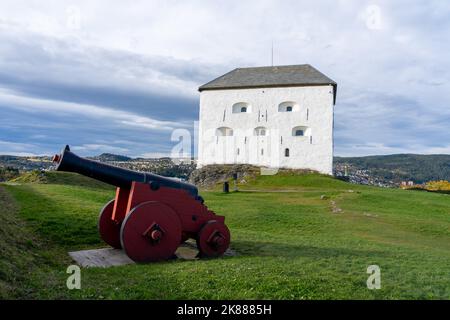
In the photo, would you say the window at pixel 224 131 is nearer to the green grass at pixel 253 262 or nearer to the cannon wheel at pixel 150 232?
the green grass at pixel 253 262

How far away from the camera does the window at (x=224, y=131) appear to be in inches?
1363

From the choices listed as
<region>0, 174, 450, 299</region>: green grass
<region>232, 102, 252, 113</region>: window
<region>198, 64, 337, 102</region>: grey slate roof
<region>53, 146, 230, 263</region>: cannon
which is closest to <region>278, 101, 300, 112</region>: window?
<region>198, 64, 337, 102</region>: grey slate roof

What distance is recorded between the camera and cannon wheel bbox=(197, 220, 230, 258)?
6887 mm

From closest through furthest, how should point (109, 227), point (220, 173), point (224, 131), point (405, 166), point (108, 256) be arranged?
point (108, 256) → point (109, 227) → point (220, 173) → point (224, 131) → point (405, 166)

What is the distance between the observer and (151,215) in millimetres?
6270

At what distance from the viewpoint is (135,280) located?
5062mm

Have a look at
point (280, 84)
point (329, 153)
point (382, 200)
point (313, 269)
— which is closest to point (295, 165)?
point (329, 153)

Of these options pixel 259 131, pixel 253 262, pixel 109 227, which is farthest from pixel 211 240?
pixel 259 131

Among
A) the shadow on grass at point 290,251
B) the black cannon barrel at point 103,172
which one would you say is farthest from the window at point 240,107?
the black cannon barrel at point 103,172

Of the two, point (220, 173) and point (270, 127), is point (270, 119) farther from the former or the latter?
point (220, 173)

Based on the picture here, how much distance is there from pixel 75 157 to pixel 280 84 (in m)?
28.2

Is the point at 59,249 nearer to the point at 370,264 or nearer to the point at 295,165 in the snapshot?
the point at 370,264

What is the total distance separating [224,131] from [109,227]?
27.8 meters

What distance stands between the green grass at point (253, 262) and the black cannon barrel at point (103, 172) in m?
1.35
